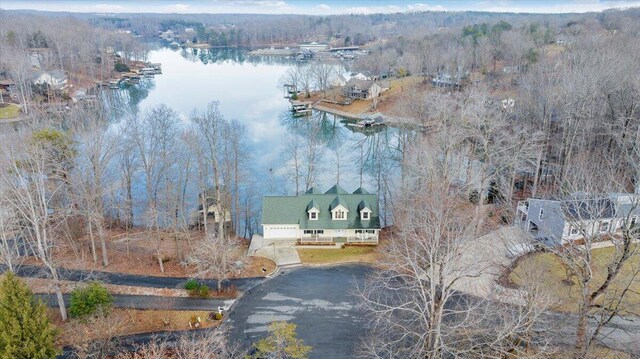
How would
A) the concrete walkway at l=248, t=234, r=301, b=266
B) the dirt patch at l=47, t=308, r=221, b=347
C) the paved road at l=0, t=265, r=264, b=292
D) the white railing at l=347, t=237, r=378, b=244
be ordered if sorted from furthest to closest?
1. the white railing at l=347, t=237, r=378, b=244
2. the concrete walkway at l=248, t=234, r=301, b=266
3. the paved road at l=0, t=265, r=264, b=292
4. the dirt patch at l=47, t=308, r=221, b=347

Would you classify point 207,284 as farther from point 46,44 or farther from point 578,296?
point 46,44

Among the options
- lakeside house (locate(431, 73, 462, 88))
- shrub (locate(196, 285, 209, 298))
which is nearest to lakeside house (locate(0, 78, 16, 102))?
shrub (locate(196, 285, 209, 298))

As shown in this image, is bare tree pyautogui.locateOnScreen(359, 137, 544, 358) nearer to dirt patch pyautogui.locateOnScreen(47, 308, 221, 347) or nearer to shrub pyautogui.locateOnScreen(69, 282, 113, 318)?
dirt patch pyautogui.locateOnScreen(47, 308, 221, 347)

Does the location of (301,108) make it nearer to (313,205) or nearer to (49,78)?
(49,78)

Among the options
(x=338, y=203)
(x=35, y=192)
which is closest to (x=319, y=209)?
(x=338, y=203)

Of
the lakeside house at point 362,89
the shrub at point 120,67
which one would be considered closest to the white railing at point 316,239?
the lakeside house at point 362,89

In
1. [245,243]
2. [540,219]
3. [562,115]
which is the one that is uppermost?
[562,115]

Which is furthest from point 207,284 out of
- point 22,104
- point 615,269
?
point 22,104
